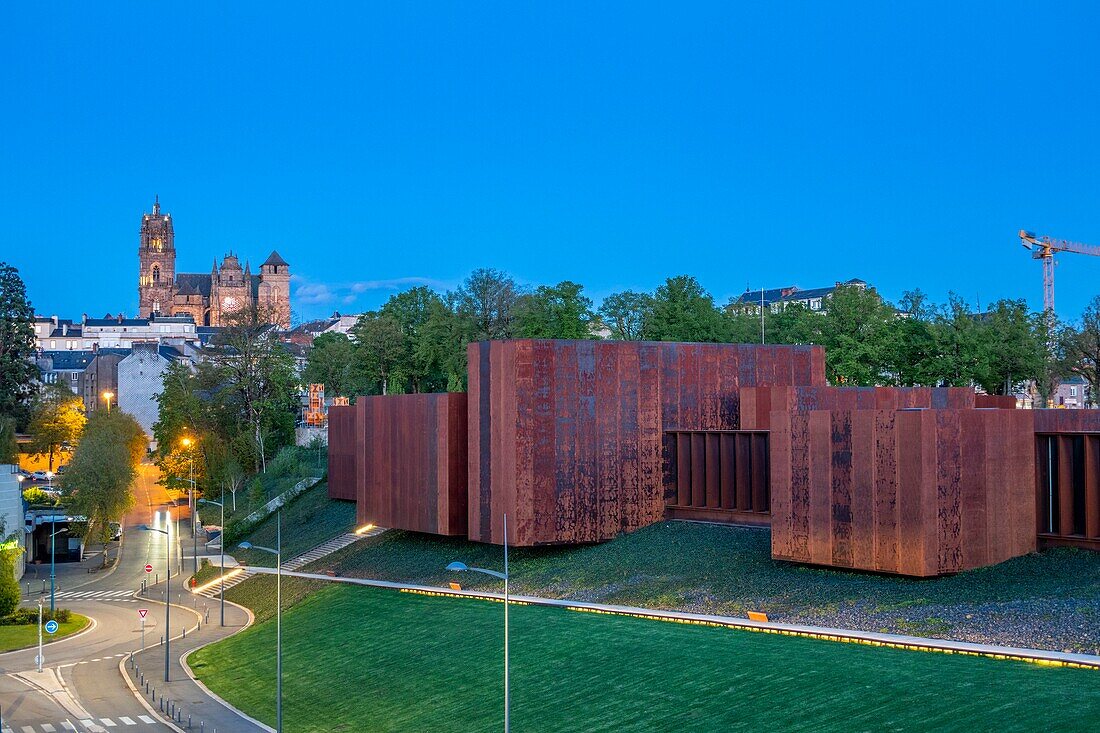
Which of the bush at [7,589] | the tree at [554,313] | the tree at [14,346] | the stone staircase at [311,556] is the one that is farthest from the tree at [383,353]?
the bush at [7,589]

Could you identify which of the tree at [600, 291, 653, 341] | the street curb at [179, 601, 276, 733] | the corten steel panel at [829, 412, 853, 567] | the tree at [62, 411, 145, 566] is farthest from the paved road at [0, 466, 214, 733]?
the tree at [600, 291, 653, 341]

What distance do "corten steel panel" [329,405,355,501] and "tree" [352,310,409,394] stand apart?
23803mm

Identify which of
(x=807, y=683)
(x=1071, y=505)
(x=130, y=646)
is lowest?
(x=130, y=646)

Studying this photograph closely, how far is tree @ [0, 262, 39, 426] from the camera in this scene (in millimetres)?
99125

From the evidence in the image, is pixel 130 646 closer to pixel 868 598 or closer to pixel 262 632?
pixel 262 632

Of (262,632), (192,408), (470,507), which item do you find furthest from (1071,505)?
(192,408)

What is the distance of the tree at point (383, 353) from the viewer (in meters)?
103

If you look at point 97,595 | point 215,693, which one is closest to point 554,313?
point 97,595

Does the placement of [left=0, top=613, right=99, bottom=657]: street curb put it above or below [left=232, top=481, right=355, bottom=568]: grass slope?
below

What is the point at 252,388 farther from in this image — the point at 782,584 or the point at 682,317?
the point at 782,584

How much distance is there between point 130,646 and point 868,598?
108ft

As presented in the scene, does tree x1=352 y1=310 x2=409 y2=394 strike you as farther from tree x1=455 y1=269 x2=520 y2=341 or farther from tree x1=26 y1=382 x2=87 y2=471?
tree x1=26 y1=382 x2=87 y2=471

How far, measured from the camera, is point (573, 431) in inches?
1960

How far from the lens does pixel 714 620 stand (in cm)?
3709
